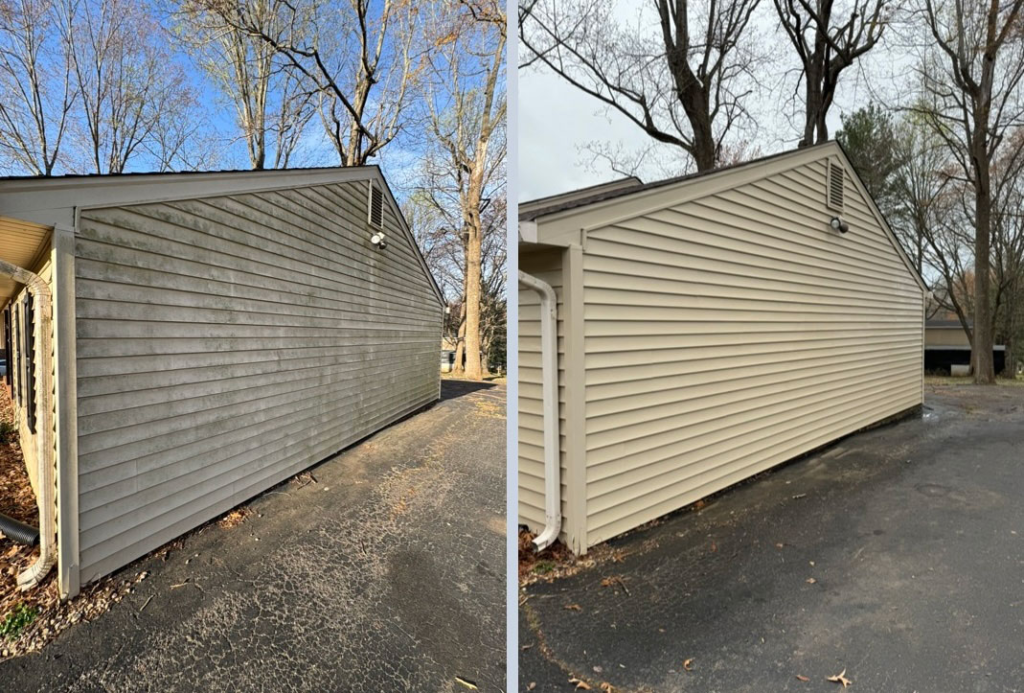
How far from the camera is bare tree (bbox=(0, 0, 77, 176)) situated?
822 mm

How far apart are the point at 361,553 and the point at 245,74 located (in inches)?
37.8

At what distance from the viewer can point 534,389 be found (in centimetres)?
224

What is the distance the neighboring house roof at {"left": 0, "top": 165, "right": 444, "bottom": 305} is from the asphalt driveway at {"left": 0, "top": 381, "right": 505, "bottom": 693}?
406 mm

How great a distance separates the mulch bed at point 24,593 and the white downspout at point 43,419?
0.01m

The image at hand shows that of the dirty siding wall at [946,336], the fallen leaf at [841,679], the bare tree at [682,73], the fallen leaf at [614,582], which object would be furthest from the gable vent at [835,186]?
the dirty siding wall at [946,336]

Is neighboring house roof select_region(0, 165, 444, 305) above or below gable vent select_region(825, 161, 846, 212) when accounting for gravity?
below

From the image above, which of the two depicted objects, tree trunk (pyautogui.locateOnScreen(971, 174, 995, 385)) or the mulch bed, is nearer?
the mulch bed

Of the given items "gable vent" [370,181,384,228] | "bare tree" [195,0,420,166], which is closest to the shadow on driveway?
"gable vent" [370,181,384,228]

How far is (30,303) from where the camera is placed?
2.80ft

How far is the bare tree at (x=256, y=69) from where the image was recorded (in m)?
0.96

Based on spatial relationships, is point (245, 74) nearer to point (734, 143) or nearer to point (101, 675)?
point (101, 675)

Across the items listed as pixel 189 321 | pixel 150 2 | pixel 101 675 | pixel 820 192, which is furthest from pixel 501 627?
pixel 820 192

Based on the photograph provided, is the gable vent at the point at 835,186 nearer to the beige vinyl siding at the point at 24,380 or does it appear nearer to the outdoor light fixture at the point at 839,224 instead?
the outdoor light fixture at the point at 839,224

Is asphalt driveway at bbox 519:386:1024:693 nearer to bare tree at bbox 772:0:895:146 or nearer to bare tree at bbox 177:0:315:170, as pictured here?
bare tree at bbox 177:0:315:170
